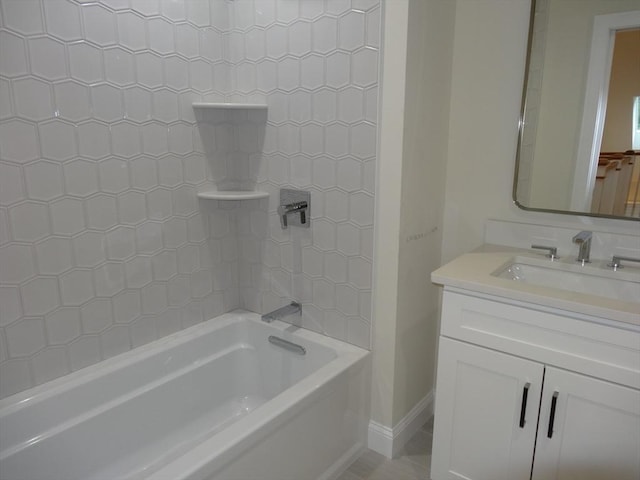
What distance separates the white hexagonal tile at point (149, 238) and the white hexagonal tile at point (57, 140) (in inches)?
14.9

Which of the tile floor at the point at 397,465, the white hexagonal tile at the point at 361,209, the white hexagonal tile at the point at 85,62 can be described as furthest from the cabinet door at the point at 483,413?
the white hexagonal tile at the point at 85,62

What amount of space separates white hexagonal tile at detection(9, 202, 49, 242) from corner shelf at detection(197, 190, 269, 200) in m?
0.61

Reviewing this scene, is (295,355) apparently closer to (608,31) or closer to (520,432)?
(520,432)

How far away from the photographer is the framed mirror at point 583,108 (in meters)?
1.53

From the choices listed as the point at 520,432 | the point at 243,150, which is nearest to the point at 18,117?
the point at 243,150

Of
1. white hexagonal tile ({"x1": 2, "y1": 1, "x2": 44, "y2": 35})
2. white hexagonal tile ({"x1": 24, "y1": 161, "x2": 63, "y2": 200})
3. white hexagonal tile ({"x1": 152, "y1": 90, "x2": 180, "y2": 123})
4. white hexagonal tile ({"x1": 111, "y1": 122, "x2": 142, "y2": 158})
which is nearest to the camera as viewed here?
white hexagonal tile ({"x1": 2, "y1": 1, "x2": 44, "y2": 35})

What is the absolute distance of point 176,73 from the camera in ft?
5.94

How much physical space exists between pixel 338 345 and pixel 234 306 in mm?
633

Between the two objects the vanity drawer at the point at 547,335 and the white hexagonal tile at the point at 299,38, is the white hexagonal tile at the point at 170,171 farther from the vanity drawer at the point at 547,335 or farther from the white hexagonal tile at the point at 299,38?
the vanity drawer at the point at 547,335

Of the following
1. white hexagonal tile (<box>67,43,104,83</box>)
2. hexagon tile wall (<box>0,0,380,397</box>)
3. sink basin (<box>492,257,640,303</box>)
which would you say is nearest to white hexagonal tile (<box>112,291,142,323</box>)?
hexagon tile wall (<box>0,0,380,397</box>)

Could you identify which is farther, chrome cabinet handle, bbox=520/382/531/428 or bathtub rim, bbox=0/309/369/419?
bathtub rim, bbox=0/309/369/419

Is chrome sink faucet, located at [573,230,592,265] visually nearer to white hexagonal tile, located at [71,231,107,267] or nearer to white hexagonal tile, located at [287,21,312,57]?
white hexagonal tile, located at [287,21,312,57]

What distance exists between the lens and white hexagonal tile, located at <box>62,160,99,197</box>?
60.6 inches

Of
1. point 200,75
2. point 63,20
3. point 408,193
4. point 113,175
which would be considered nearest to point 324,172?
point 408,193
